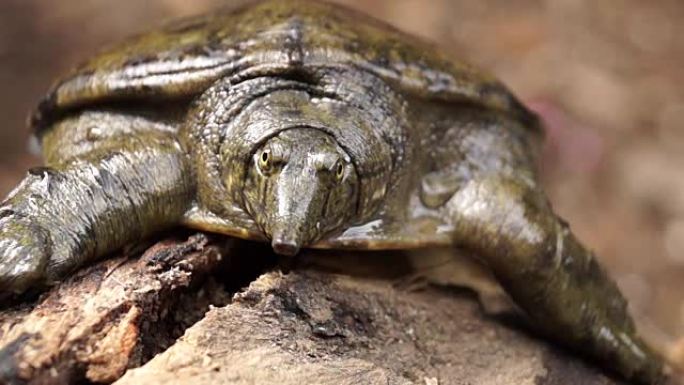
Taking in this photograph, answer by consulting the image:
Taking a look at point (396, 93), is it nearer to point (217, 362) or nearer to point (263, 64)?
point (263, 64)

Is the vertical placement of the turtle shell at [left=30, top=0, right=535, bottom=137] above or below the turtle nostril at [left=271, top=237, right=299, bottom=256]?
above

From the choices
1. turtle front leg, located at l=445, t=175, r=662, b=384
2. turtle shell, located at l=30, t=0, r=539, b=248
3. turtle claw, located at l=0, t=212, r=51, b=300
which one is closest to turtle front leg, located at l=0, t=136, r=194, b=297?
turtle claw, located at l=0, t=212, r=51, b=300

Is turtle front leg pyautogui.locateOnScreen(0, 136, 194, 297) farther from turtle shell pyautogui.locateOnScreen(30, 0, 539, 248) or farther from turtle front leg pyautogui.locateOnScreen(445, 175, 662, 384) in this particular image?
turtle front leg pyautogui.locateOnScreen(445, 175, 662, 384)

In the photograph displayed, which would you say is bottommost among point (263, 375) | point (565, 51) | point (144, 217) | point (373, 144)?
point (263, 375)

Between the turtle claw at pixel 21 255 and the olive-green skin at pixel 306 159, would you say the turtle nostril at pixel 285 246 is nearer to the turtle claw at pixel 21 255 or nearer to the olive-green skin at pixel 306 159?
the olive-green skin at pixel 306 159

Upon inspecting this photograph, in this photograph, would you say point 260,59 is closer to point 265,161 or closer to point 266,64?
point 266,64

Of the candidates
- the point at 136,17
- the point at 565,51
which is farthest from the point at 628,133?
the point at 136,17
